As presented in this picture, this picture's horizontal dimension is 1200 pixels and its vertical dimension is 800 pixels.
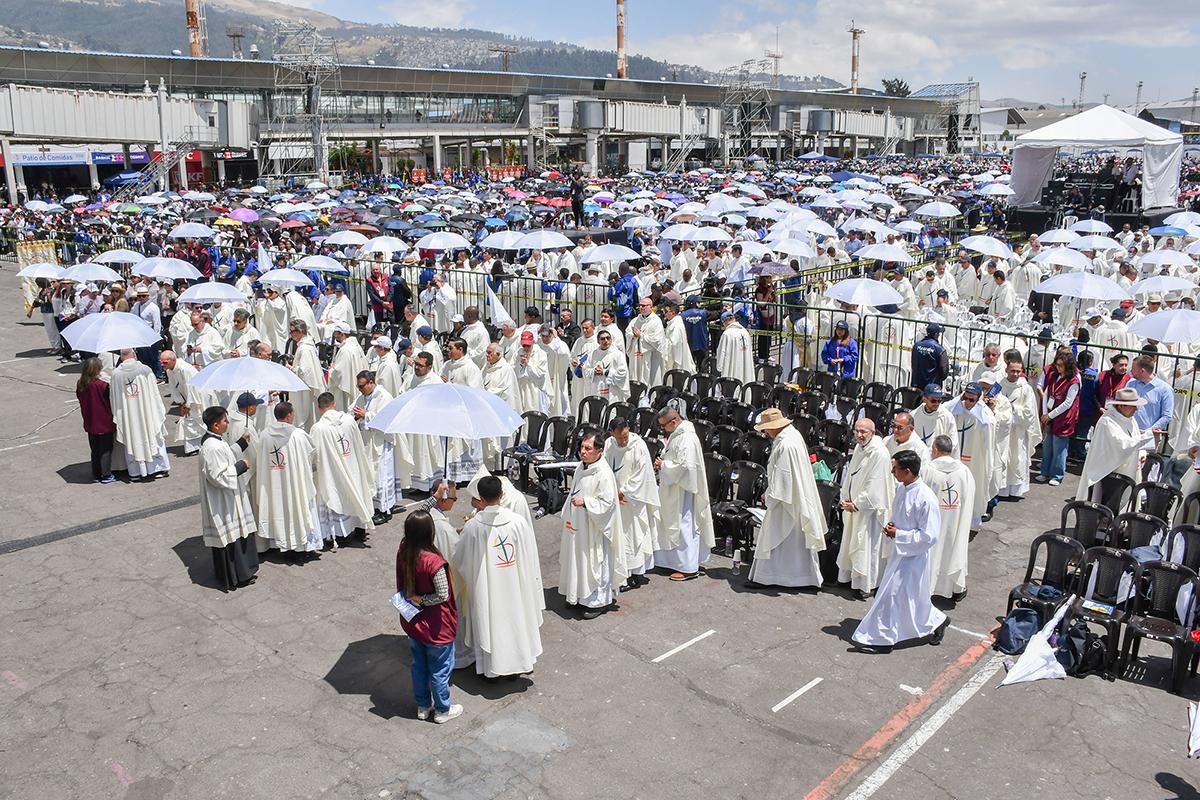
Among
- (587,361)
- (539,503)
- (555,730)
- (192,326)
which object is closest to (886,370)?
(587,361)

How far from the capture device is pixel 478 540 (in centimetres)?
662

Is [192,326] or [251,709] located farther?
[192,326]

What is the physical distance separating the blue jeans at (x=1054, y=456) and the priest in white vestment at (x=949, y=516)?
3633 mm

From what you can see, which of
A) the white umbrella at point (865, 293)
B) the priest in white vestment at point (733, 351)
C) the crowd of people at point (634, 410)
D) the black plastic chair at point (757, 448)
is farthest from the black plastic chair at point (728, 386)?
the white umbrella at point (865, 293)

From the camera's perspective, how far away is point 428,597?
613 centimetres

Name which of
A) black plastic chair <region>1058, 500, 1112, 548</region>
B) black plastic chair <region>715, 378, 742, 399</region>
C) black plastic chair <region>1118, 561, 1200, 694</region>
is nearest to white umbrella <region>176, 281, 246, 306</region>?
black plastic chair <region>715, 378, 742, 399</region>

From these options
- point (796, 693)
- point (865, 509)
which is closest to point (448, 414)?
point (796, 693)

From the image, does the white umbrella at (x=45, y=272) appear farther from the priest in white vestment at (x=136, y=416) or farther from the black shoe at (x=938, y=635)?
the black shoe at (x=938, y=635)

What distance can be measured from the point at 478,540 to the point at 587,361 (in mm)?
6134

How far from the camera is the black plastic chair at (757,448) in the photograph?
10336 millimetres

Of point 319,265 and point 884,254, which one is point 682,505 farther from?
point 319,265

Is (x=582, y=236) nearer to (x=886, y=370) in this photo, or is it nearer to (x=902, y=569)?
(x=886, y=370)

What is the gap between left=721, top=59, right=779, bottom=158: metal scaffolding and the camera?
7819 centimetres

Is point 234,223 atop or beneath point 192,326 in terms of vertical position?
atop
